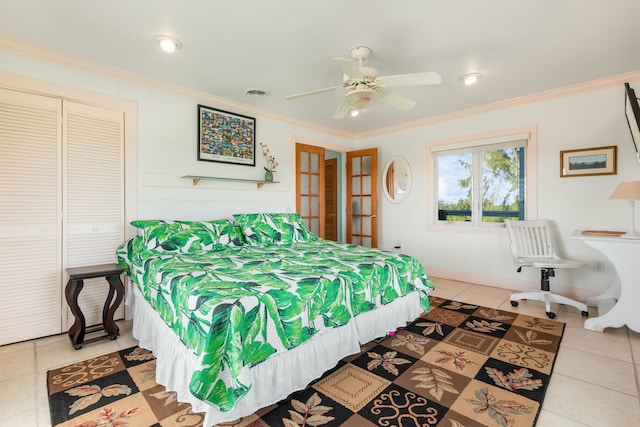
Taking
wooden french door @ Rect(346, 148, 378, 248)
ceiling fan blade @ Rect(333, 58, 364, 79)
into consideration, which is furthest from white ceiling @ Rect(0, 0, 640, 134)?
wooden french door @ Rect(346, 148, 378, 248)

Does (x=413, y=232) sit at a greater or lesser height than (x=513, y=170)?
lesser

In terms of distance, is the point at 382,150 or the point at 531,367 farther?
the point at 382,150

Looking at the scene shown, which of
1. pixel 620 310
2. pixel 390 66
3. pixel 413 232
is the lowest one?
pixel 620 310

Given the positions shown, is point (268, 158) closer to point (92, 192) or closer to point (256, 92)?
point (256, 92)

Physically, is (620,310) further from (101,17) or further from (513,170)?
(101,17)

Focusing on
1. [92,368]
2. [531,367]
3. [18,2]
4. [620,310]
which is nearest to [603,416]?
[531,367]

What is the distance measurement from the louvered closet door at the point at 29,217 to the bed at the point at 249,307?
571 mm

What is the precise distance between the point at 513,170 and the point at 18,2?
16.4 ft

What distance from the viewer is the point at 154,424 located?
1.53 metres

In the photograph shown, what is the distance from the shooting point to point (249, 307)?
4.91 ft

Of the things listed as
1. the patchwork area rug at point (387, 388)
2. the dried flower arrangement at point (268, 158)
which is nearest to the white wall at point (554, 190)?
the patchwork area rug at point (387, 388)

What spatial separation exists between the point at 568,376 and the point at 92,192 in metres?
4.06

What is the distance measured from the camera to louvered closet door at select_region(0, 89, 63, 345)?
2438 mm

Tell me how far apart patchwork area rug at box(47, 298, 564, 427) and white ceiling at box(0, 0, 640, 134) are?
2433 millimetres
